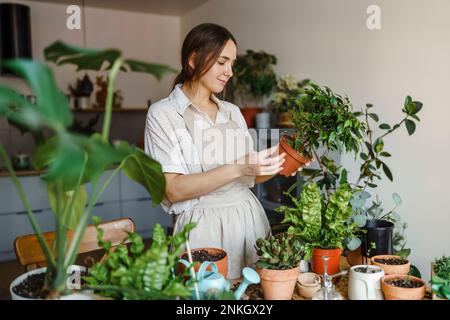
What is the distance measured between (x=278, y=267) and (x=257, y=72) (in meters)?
2.67

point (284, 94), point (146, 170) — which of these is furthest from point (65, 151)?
point (284, 94)

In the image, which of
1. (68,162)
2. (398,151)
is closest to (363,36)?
(398,151)

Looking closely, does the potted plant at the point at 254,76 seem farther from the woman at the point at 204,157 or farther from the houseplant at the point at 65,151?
the houseplant at the point at 65,151

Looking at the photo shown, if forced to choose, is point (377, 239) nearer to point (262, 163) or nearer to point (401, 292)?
point (401, 292)

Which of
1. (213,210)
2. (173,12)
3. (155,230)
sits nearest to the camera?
(155,230)

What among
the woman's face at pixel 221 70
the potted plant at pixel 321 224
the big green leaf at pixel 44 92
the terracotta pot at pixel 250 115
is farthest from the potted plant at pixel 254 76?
the big green leaf at pixel 44 92

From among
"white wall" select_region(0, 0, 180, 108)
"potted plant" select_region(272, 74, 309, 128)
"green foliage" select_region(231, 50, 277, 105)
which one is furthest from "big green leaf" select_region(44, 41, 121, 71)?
"white wall" select_region(0, 0, 180, 108)

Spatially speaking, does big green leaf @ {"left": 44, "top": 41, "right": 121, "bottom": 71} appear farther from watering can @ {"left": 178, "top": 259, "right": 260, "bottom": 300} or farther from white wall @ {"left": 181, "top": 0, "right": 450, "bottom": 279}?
white wall @ {"left": 181, "top": 0, "right": 450, "bottom": 279}

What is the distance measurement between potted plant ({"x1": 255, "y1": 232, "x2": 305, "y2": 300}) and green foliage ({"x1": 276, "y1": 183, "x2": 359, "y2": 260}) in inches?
4.5

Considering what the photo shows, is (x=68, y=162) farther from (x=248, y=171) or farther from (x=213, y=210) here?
(x=213, y=210)

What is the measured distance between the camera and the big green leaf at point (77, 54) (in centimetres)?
84

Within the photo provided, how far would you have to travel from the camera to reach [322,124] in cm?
151

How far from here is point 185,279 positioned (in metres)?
1.16
